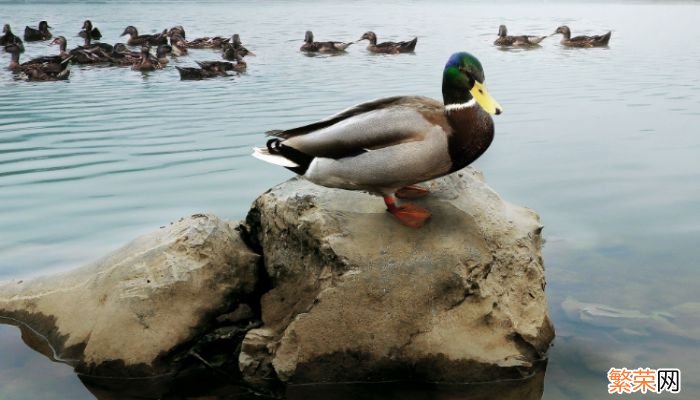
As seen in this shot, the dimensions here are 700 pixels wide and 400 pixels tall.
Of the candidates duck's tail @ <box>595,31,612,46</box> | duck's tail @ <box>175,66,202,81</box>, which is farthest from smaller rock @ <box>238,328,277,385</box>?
duck's tail @ <box>595,31,612,46</box>

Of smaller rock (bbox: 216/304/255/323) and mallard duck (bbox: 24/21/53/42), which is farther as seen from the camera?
mallard duck (bbox: 24/21/53/42)

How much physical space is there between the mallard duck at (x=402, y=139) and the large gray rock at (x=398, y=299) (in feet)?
0.71

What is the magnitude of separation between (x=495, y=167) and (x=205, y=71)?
34.8ft

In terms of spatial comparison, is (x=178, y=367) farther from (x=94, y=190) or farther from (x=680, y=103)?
(x=680, y=103)

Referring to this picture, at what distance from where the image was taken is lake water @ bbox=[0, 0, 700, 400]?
5340 mm

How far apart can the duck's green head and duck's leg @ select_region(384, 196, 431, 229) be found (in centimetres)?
63

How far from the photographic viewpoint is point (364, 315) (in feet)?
15.3

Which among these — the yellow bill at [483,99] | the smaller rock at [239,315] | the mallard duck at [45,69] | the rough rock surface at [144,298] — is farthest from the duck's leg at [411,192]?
the mallard duck at [45,69]

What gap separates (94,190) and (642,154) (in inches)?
237

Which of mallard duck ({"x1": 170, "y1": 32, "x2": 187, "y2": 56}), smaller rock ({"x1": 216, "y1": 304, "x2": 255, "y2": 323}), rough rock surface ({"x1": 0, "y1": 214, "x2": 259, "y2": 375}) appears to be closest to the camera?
rough rock surface ({"x1": 0, "y1": 214, "x2": 259, "y2": 375})

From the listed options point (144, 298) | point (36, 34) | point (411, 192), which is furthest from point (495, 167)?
point (36, 34)

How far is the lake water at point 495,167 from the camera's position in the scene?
5.34m

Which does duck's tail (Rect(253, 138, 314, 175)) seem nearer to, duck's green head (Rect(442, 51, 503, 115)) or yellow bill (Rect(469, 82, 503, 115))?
duck's green head (Rect(442, 51, 503, 115))

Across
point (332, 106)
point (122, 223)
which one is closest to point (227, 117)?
point (332, 106)
